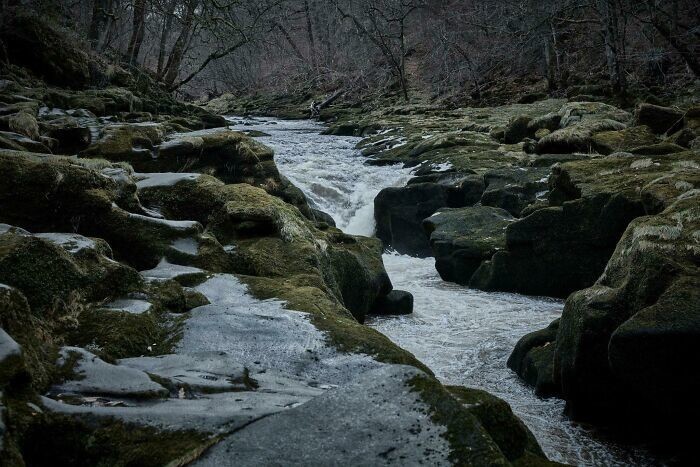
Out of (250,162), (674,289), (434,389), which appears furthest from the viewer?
(250,162)

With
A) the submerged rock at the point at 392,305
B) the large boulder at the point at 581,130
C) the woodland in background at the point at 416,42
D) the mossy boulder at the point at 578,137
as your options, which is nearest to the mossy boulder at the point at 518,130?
the large boulder at the point at 581,130

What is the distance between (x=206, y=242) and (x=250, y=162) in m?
3.81

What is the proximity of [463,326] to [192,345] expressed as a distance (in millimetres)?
4706

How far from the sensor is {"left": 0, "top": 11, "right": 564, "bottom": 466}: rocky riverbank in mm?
1976

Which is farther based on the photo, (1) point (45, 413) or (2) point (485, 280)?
(2) point (485, 280)

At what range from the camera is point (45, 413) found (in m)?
1.99

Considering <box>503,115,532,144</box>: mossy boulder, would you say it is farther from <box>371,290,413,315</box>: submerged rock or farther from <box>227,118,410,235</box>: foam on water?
<box>371,290,413,315</box>: submerged rock

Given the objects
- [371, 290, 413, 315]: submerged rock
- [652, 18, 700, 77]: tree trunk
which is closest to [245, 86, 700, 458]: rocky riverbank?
[652, 18, 700, 77]: tree trunk

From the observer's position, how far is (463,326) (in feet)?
24.3

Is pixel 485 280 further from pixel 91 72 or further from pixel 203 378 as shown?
pixel 91 72

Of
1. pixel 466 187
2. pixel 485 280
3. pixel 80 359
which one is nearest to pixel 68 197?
pixel 80 359

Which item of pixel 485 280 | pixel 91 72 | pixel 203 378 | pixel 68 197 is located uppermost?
pixel 91 72

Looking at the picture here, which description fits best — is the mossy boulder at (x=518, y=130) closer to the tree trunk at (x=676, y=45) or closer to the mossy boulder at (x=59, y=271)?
the tree trunk at (x=676, y=45)

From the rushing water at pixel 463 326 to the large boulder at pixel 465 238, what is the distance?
0.32 metres
